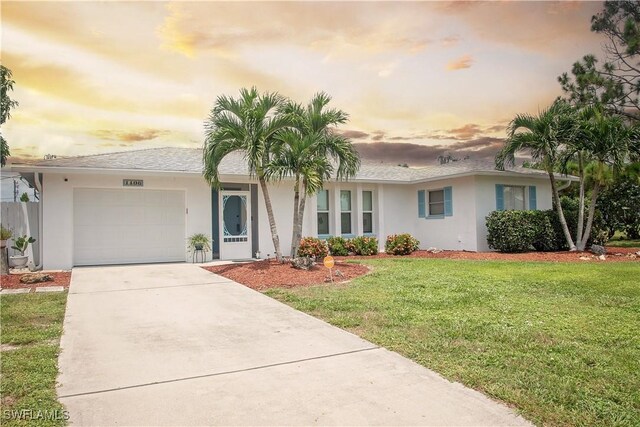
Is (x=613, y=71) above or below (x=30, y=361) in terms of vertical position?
above

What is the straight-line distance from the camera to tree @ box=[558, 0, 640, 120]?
19.7 metres

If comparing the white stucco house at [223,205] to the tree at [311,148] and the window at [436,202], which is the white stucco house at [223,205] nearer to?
the window at [436,202]

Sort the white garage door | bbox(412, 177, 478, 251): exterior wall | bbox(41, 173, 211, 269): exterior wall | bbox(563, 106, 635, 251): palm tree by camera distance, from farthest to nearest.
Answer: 1. bbox(412, 177, 478, 251): exterior wall
2. bbox(563, 106, 635, 251): palm tree
3. the white garage door
4. bbox(41, 173, 211, 269): exterior wall

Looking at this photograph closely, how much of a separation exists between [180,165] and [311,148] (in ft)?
16.1

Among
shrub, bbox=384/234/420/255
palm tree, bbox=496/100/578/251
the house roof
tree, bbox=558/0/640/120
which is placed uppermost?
tree, bbox=558/0/640/120

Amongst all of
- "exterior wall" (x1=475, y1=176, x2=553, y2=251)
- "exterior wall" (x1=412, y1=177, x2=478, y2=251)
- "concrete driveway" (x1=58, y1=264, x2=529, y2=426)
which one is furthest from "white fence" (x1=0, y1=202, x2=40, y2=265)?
"exterior wall" (x1=475, y1=176, x2=553, y2=251)

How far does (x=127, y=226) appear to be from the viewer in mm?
13633

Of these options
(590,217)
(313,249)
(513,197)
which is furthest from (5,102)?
(590,217)

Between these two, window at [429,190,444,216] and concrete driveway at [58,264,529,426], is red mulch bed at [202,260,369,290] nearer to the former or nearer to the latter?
concrete driveway at [58,264,529,426]

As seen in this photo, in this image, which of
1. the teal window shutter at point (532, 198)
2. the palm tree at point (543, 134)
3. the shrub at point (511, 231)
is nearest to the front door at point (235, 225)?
the shrub at point (511, 231)

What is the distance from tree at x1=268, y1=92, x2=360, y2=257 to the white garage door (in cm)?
446

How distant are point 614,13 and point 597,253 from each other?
12.3m

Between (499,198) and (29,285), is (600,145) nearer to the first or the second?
(499,198)

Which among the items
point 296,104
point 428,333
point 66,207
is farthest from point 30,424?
point 66,207
